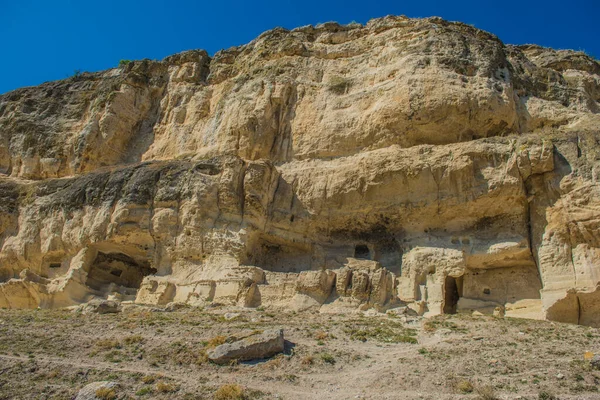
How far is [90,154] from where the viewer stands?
31.2m

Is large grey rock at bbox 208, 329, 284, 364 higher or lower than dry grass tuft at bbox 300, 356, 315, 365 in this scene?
higher

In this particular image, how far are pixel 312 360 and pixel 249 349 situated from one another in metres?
1.47

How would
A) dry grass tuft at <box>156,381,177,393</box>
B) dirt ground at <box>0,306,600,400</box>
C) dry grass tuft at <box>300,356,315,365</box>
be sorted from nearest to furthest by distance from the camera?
1. dirt ground at <box>0,306,600,400</box>
2. dry grass tuft at <box>156,381,177,393</box>
3. dry grass tuft at <box>300,356,315,365</box>

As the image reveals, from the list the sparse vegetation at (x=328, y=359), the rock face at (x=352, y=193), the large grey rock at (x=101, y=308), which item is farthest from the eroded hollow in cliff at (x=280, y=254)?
the sparse vegetation at (x=328, y=359)

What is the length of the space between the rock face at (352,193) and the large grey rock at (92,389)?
380 inches

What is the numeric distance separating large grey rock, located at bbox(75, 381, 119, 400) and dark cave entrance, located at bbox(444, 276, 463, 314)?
1551 centimetres

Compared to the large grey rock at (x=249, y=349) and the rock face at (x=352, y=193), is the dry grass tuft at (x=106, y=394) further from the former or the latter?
the rock face at (x=352, y=193)

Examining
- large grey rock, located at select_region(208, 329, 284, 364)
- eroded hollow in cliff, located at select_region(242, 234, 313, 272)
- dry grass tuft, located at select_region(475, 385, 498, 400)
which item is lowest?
dry grass tuft, located at select_region(475, 385, 498, 400)

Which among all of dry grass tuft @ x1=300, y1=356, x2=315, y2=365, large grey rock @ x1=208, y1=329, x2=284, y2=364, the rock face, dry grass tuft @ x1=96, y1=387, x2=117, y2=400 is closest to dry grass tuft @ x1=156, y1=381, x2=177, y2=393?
dry grass tuft @ x1=96, y1=387, x2=117, y2=400

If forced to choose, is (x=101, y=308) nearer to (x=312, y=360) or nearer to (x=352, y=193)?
(x=312, y=360)

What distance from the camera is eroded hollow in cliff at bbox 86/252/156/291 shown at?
25.3 m

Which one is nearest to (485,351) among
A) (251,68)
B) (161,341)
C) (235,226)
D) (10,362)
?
(161,341)

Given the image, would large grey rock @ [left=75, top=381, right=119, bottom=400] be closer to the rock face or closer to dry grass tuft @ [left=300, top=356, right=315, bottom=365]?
dry grass tuft @ [left=300, top=356, right=315, bottom=365]

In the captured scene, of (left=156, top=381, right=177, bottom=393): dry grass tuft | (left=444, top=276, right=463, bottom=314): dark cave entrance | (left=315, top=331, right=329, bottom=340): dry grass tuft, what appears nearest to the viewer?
(left=156, top=381, right=177, bottom=393): dry grass tuft
